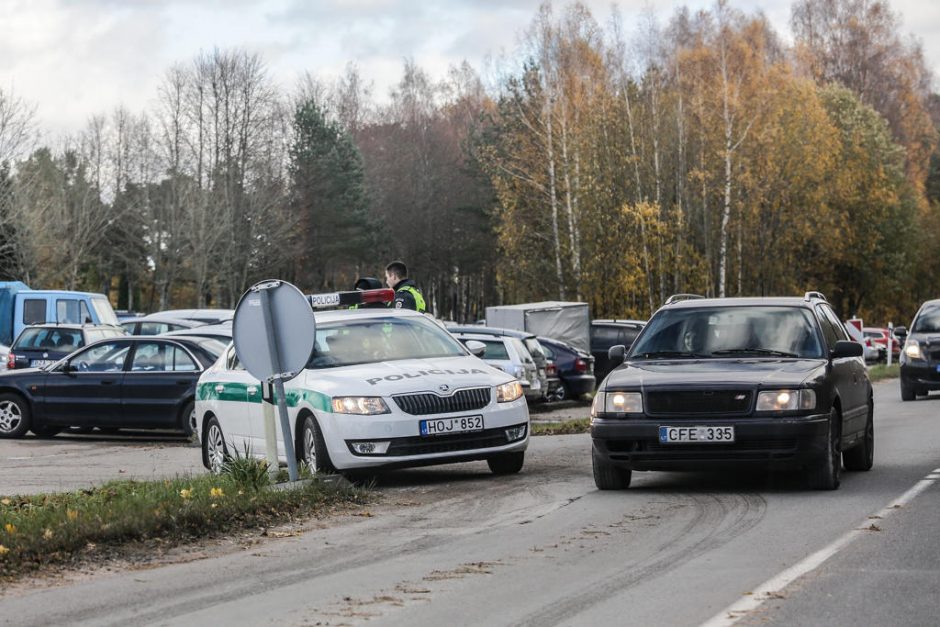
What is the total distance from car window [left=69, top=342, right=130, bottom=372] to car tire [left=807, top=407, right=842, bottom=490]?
39.6 ft

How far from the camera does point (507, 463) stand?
13758 millimetres

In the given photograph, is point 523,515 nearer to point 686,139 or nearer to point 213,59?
point 686,139

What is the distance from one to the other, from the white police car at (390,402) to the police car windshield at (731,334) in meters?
1.42

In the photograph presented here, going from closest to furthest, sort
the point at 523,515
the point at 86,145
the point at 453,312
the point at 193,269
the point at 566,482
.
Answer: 1. the point at 523,515
2. the point at 566,482
3. the point at 193,269
4. the point at 86,145
5. the point at 453,312

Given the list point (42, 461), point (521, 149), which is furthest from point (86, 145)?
point (42, 461)

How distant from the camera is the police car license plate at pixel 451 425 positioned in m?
12.7

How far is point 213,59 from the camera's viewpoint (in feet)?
242

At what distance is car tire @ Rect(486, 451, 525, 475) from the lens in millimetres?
13727

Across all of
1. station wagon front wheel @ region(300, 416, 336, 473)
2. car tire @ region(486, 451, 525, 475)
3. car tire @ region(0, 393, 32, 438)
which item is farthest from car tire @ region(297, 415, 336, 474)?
car tire @ region(0, 393, 32, 438)

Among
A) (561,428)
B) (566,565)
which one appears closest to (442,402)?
(566,565)

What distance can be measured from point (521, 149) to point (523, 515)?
4603 cm

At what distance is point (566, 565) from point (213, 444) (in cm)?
776

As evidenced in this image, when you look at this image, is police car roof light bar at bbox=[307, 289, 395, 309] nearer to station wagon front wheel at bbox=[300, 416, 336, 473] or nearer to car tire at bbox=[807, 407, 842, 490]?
station wagon front wheel at bbox=[300, 416, 336, 473]

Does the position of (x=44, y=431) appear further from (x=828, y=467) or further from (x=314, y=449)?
(x=828, y=467)
